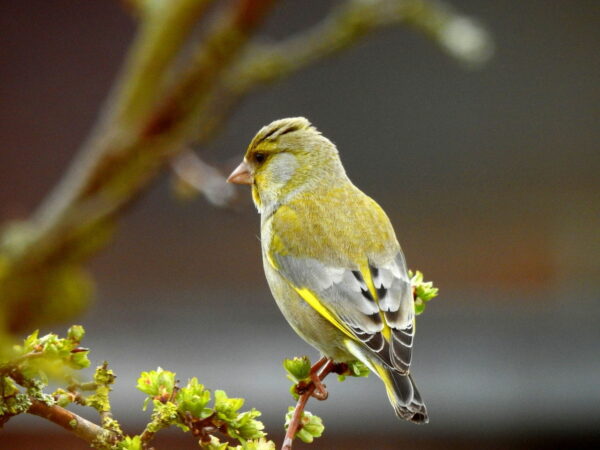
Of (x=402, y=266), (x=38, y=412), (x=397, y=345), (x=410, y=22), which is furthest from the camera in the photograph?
(x=402, y=266)

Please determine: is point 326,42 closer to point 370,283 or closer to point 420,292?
point 420,292

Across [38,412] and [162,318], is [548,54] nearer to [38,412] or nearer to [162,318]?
[162,318]

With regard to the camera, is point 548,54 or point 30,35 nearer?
point 30,35

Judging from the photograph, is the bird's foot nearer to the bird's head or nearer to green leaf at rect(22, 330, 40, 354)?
green leaf at rect(22, 330, 40, 354)

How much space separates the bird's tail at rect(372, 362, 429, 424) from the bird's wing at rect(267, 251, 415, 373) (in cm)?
7

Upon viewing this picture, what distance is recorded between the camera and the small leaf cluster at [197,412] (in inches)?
29.6

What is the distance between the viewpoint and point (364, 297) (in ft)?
4.62


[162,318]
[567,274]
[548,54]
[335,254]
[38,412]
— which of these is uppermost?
[548,54]

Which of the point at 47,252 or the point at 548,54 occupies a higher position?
the point at 548,54

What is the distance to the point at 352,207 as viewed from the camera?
1.41 metres

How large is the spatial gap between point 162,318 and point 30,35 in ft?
4.48

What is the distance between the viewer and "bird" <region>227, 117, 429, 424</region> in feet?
4.34

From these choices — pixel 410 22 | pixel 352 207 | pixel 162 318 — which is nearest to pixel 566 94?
pixel 162 318

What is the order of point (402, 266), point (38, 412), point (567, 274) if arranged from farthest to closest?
point (567, 274) → point (402, 266) → point (38, 412)
